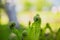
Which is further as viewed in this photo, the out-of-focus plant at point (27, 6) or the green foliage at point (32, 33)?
the out-of-focus plant at point (27, 6)

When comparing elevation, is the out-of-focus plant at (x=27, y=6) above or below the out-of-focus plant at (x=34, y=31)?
above

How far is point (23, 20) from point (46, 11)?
122 mm

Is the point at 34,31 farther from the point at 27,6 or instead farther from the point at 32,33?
the point at 27,6

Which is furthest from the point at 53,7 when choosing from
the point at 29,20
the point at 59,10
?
the point at 29,20

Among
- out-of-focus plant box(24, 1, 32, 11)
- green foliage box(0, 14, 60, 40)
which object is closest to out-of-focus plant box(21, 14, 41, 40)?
green foliage box(0, 14, 60, 40)

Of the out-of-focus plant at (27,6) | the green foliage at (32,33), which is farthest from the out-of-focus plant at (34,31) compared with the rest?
the out-of-focus plant at (27,6)

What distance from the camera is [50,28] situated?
0.60m

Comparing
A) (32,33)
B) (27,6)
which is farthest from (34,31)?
(27,6)

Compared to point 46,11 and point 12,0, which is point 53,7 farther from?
point 12,0

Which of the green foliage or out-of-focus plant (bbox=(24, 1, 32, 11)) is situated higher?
out-of-focus plant (bbox=(24, 1, 32, 11))

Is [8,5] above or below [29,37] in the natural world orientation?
above

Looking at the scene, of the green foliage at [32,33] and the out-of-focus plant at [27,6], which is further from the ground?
the out-of-focus plant at [27,6]

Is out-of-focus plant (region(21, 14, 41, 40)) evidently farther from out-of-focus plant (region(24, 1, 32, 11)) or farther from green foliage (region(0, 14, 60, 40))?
out-of-focus plant (region(24, 1, 32, 11))

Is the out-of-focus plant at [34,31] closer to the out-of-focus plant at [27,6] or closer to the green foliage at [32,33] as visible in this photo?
the green foliage at [32,33]
